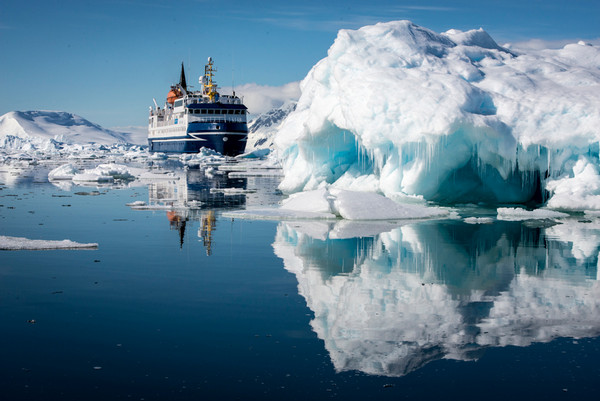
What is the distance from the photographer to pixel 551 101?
14.5 meters

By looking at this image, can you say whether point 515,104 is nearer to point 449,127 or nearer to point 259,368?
point 449,127

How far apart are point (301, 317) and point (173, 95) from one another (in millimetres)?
72141

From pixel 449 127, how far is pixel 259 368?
9.86 meters

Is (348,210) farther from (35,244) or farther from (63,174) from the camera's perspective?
(63,174)

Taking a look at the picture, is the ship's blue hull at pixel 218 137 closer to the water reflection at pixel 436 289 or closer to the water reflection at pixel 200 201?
the water reflection at pixel 200 201

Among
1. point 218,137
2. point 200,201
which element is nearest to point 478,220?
point 200,201

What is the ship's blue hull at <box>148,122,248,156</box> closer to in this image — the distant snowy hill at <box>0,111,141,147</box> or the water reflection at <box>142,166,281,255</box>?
the water reflection at <box>142,166,281,255</box>

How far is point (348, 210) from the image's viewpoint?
508 inches

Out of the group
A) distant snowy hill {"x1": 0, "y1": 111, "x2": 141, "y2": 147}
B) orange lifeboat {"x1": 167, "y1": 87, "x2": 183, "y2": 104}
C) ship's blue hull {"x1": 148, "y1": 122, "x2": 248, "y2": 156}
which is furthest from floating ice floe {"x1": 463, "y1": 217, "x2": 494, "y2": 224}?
distant snowy hill {"x1": 0, "y1": 111, "x2": 141, "y2": 147}

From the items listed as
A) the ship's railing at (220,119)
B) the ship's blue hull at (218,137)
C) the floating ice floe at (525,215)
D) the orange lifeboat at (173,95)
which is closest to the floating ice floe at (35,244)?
the floating ice floe at (525,215)

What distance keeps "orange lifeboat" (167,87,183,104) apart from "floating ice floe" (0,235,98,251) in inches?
2629

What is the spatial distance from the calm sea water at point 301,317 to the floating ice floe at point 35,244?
252 millimetres

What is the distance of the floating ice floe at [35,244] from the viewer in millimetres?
9180

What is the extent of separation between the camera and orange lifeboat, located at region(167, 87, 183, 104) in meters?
75.3
